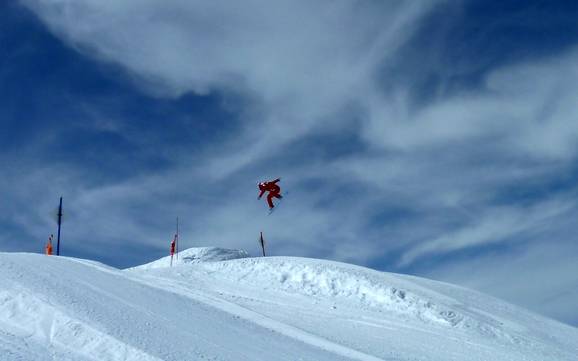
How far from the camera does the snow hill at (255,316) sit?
11.6m

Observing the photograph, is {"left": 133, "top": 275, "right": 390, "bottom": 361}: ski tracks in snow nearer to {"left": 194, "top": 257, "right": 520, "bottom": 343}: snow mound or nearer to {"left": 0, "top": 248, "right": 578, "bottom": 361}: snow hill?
{"left": 0, "top": 248, "right": 578, "bottom": 361}: snow hill

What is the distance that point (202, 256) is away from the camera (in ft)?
134

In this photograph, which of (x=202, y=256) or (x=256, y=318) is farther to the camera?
(x=202, y=256)

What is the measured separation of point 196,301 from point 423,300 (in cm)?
890

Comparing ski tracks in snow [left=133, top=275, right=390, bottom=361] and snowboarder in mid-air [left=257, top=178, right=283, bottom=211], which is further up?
snowboarder in mid-air [left=257, top=178, right=283, bottom=211]

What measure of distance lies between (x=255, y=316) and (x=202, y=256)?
2446 cm

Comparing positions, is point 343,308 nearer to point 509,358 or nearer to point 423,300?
point 423,300

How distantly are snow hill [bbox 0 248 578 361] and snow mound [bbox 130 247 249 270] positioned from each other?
1467 centimetres

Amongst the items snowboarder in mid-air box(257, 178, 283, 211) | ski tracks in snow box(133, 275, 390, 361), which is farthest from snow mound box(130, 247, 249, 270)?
ski tracks in snow box(133, 275, 390, 361)

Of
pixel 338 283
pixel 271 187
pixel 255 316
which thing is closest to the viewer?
pixel 255 316

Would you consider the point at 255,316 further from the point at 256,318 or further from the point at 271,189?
the point at 271,189

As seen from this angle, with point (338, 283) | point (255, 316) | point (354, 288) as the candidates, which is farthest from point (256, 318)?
point (338, 283)

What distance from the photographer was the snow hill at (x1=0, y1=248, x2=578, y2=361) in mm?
11586

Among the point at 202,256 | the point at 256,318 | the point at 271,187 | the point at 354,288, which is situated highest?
the point at 271,187
